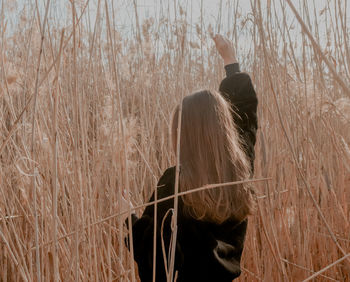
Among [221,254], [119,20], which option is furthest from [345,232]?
[119,20]

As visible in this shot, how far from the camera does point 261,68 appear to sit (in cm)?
130

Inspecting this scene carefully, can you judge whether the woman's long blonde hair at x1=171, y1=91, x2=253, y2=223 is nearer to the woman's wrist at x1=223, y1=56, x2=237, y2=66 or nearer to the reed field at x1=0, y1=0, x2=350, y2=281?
the reed field at x1=0, y1=0, x2=350, y2=281

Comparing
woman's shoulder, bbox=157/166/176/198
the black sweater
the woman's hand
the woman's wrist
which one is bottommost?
the black sweater

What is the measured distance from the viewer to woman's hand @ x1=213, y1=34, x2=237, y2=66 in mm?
1240

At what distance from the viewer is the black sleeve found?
3.89ft

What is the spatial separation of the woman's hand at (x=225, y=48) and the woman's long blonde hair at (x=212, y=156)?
27 centimetres

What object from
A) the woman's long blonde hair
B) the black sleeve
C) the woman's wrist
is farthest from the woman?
the woman's wrist

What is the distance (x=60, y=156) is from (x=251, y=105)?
1.89 ft

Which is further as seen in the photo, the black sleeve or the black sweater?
the black sleeve

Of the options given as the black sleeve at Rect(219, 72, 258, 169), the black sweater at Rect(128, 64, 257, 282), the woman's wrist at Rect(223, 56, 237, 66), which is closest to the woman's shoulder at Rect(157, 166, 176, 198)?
the black sweater at Rect(128, 64, 257, 282)

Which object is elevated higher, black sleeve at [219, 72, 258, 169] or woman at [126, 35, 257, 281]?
black sleeve at [219, 72, 258, 169]

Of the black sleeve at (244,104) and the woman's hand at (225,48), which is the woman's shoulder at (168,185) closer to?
the black sleeve at (244,104)

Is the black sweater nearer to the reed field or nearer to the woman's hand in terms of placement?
the reed field

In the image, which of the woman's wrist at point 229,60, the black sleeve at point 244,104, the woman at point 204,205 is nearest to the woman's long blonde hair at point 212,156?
the woman at point 204,205
